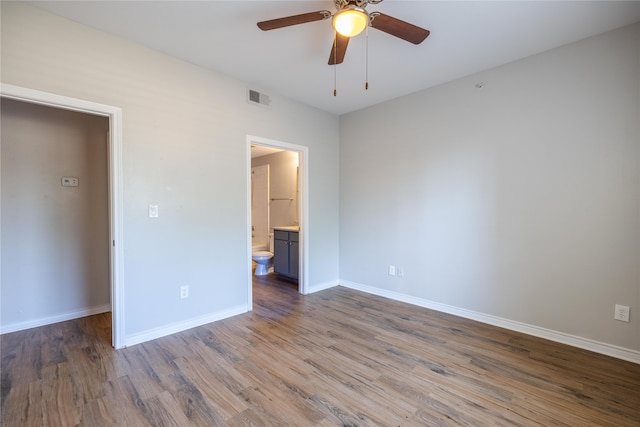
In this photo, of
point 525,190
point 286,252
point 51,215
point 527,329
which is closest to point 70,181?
point 51,215

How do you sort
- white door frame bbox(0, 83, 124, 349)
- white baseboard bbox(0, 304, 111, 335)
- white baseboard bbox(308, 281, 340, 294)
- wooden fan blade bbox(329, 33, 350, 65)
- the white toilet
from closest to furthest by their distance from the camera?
wooden fan blade bbox(329, 33, 350, 65) → white door frame bbox(0, 83, 124, 349) → white baseboard bbox(0, 304, 111, 335) → white baseboard bbox(308, 281, 340, 294) → the white toilet

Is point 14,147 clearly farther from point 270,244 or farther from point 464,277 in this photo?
point 464,277

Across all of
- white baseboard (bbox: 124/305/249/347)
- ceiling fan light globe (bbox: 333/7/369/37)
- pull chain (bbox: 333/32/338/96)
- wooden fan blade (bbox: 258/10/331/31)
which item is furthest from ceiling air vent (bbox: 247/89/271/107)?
white baseboard (bbox: 124/305/249/347)

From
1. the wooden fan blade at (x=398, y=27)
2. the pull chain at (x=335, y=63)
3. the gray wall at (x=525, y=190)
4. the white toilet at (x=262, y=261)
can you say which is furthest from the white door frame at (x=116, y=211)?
the gray wall at (x=525, y=190)

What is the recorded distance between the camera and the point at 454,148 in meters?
3.17

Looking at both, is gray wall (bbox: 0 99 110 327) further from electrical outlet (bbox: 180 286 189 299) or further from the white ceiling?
the white ceiling

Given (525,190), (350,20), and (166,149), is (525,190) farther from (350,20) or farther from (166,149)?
(166,149)

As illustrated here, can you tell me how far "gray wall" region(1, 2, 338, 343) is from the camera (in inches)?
83.1

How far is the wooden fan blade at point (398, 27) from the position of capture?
1762 millimetres

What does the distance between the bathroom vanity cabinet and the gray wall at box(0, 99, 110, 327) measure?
229 centimetres

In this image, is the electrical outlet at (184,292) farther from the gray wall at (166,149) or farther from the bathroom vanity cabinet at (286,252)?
the bathroom vanity cabinet at (286,252)

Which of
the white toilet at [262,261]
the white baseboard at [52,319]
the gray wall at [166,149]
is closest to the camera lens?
the gray wall at [166,149]

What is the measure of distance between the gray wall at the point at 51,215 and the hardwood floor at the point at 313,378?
0.36 m

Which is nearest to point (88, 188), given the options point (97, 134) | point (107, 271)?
point (97, 134)
